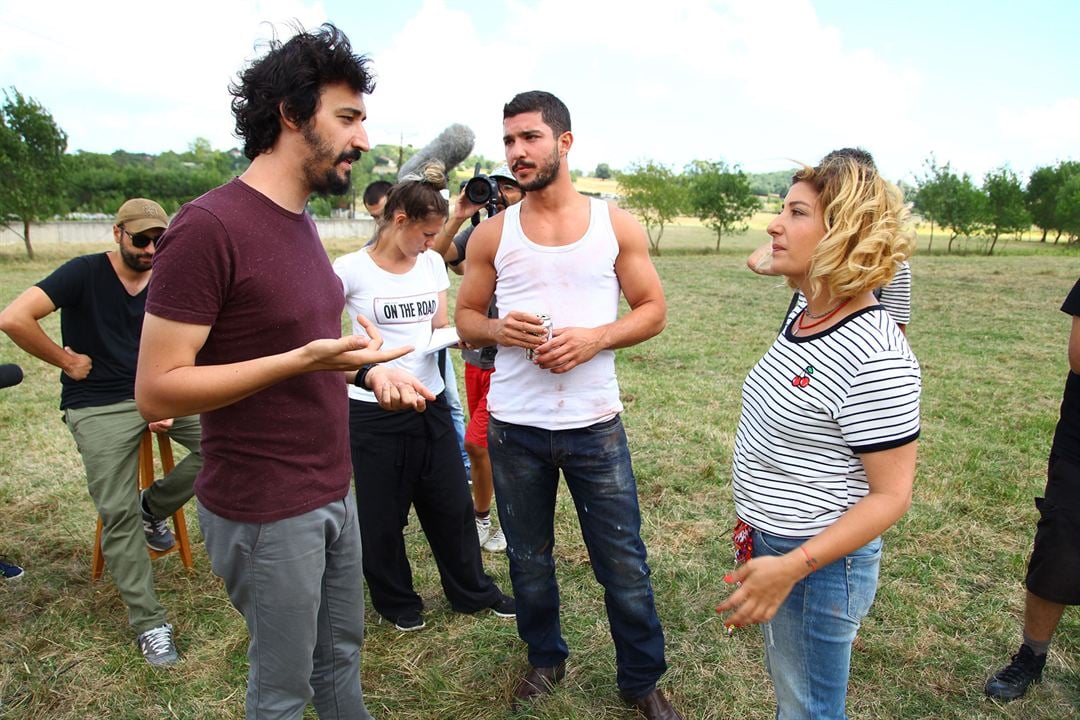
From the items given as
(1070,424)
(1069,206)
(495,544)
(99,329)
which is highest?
(1069,206)

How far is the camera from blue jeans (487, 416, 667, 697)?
252 cm

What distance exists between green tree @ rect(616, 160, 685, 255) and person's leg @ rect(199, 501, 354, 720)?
31064 millimetres

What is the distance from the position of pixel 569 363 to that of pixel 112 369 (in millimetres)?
2323

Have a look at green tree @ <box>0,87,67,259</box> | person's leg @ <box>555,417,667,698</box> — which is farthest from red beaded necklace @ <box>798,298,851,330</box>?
green tree @ <box>0,87,67,259</box>

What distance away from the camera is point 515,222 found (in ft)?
8.52

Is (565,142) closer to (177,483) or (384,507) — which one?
(384,507)

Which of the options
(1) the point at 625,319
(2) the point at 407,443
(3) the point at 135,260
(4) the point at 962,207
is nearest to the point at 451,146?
(3) the point at 135,260

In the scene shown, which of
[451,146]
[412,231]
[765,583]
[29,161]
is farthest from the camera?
[29,161]

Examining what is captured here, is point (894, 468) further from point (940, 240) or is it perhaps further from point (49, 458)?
point (940, 240)

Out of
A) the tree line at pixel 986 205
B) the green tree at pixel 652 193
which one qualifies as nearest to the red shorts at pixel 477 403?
the green tree at pixel 652 193

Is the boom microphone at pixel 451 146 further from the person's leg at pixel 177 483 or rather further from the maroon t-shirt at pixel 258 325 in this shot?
the maroon t-shirt at pixel 258 325

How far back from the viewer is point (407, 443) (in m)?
3.17

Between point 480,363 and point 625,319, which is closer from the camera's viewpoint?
point 625,319

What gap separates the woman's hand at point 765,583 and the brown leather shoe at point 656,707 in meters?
1.23
